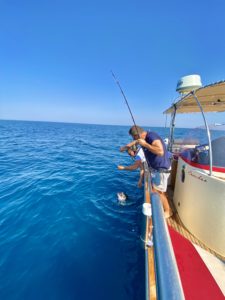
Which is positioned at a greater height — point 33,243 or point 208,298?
point 208,298

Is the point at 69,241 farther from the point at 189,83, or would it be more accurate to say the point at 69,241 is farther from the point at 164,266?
the point at 189,83

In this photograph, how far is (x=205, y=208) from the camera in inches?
88.0

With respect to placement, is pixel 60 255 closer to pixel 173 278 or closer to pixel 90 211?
pixel 90 211

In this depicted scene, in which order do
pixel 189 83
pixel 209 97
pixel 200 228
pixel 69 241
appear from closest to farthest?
pixel 200 228, pixel 69 241, pixel 209 97, pixel 189 83

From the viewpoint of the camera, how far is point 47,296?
2314 millimetres

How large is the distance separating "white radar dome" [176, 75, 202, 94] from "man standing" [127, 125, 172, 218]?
1844 mm

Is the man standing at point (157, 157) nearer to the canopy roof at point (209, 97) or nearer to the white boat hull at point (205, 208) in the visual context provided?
the white boat hull at point (205, 208)

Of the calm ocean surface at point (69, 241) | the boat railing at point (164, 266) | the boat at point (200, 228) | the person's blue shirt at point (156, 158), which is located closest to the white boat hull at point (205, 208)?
the boat at point (200, 228)

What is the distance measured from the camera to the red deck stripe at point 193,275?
1719mm

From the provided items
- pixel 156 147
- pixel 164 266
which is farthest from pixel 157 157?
pixel 164 266

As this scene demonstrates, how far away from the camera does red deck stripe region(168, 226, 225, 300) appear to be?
5.64 feet

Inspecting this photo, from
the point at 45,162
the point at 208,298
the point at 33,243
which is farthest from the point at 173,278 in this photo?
the point at 45,162

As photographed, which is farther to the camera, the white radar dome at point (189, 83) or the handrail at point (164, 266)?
the white radar dome at point (189, 83)

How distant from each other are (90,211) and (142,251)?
5.85ft
